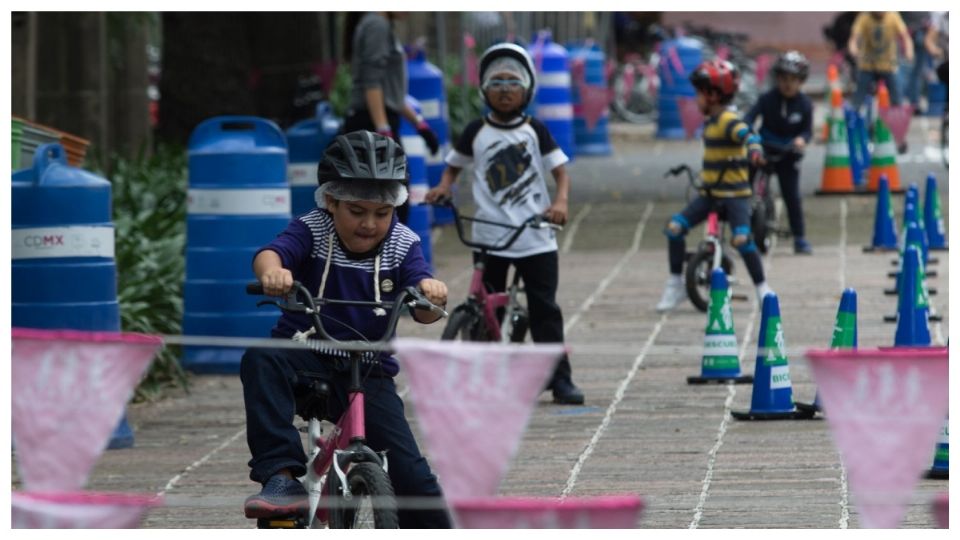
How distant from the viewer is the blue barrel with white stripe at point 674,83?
88.8 feet

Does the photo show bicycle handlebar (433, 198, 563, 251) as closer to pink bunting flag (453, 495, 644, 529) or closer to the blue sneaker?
the blue sneaker

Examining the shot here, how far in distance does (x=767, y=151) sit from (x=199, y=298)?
5644 millimetres

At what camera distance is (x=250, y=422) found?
5.76 m

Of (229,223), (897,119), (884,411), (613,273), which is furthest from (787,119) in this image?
(884,411)

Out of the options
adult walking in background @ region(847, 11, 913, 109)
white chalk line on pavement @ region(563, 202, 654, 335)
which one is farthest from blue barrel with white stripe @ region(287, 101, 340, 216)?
adult walking in background @ region(847, 11, 913, 109)

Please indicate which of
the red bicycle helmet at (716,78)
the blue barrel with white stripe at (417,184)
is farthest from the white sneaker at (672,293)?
the blue barrel with white stripe at (417,184)

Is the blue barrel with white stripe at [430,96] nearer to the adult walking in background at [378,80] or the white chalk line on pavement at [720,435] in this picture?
the adult walking in background at [378,80]

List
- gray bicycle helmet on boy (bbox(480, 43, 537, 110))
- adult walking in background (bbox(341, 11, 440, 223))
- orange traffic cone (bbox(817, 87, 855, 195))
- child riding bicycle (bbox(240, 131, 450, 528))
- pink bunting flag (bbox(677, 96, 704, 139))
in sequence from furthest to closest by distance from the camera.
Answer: pink bunting flag (bbox(677, 96, 704, 139)), orange traffic cone (bbox(817, 87, 855, 195)), adult walking in background (bbox(341, 11, 440, 223)), gray bicycle helmet on boy (bbox(480, 43, 537, 110)), child riding bicycle (bbox(240, 131, 450, 528))

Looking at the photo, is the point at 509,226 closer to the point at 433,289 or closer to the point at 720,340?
the point at 720,340

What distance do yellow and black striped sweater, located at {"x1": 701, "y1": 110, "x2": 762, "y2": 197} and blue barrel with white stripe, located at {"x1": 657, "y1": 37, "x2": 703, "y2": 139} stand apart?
1429 cm

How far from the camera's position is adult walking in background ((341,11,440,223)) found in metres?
12.4

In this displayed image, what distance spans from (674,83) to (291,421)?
2192 cm

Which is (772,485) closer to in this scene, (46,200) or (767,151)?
(46,200)
